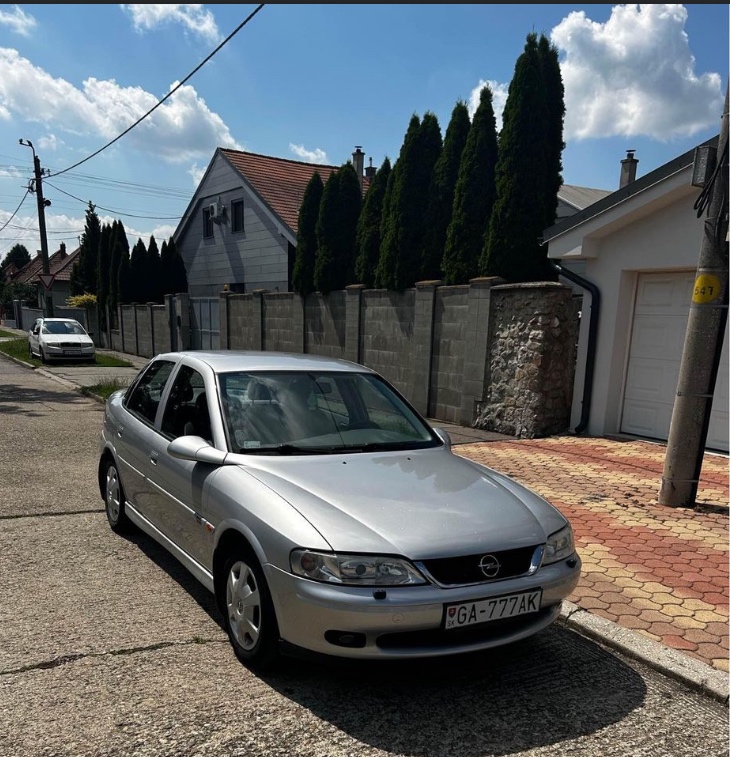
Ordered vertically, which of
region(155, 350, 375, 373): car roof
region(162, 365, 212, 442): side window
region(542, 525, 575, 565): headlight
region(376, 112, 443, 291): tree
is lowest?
region(542, 525, 575, 565): headlight

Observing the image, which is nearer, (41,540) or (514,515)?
(514,515)

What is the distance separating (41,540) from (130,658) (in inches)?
82.1

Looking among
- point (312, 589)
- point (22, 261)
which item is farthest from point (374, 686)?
point (22, 261)

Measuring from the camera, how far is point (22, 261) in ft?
273

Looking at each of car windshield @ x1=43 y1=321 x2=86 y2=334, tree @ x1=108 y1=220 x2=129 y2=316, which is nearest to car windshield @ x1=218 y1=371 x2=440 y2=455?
car windshield @ x1=43 y1=321 x2=86 y2=334

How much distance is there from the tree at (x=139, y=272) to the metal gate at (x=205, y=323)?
5.82 metres

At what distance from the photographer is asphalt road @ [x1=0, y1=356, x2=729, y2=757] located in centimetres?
249

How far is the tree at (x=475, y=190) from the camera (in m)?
9.89

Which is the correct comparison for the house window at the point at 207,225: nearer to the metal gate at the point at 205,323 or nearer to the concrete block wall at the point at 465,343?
the metal gate at the point at 205,323

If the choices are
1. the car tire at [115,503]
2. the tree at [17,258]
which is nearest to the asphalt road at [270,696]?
the car tire at [115,503]

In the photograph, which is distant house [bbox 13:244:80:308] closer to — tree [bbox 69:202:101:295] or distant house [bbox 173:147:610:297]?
tree [bbox 69:202:101:295]

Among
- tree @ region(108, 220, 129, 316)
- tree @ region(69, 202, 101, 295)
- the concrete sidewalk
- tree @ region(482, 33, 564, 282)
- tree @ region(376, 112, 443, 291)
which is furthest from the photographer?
tree @ region(69, 202, 101, 295)

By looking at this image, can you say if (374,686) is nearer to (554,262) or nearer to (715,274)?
(715,274)

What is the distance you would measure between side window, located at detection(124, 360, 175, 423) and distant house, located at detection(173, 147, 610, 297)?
13.9m
